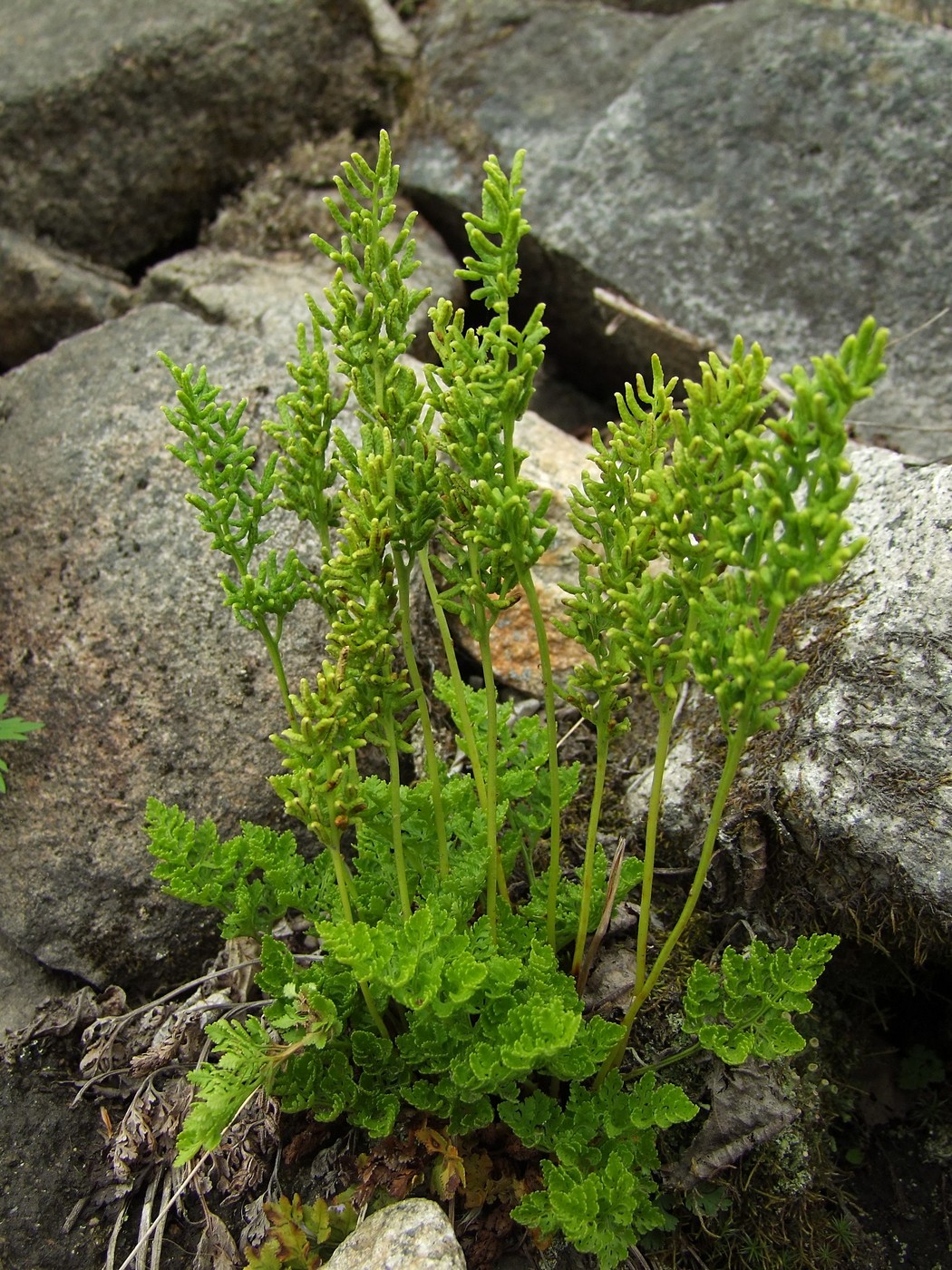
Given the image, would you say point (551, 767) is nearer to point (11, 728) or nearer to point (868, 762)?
point (868, 762)

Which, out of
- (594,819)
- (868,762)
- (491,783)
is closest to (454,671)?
(491,783)

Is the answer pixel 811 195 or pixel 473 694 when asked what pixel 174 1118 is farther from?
pixel 811 195

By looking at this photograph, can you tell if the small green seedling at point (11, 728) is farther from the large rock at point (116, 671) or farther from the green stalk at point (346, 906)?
the green stalk at point (346, 906)

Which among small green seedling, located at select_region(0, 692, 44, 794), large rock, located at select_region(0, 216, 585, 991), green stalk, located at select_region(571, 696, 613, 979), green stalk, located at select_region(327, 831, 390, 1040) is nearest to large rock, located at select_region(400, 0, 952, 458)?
large rock, located at select_region(0, 216, 585, 991)

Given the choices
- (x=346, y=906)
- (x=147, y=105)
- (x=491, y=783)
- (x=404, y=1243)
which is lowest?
(x=404, y=1243)

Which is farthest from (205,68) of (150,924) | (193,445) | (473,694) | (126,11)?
(150,924)

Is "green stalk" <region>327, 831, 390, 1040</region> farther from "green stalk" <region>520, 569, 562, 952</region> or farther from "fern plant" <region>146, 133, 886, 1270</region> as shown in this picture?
"green stalk" <region>520, 569, 562, 952</region>
